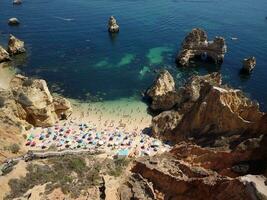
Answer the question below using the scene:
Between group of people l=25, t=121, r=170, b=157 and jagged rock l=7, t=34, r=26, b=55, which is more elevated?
jagged rock l=7, t=34, r=26, b=55

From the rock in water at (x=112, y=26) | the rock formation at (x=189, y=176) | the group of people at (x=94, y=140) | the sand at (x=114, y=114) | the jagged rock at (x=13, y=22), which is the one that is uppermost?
the rock formation at (x=189, y=176)

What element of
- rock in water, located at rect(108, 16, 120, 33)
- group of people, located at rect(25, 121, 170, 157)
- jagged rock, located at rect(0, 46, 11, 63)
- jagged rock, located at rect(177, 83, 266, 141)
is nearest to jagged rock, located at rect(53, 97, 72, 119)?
group of people, located at rect(25, 121, 170, 157)

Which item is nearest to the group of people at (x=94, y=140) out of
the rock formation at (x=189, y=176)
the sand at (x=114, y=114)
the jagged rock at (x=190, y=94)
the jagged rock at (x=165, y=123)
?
the jagged rock at (x=165, y=123)

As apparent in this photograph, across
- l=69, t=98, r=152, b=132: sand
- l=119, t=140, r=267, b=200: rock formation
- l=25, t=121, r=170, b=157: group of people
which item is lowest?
l=69, t=98, r=152, b=132: sand

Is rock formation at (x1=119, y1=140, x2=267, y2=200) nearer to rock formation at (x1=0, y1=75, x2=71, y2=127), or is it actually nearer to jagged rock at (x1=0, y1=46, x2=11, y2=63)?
rock formation at (x1=0, y1=75, x2=71, y2=127)

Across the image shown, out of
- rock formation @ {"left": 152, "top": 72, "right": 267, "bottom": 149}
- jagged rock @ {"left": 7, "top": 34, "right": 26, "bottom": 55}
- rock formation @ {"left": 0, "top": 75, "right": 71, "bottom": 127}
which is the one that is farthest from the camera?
jagged rock @ {"left": 7, "top": 34, "right": 26, "bottom": 55}

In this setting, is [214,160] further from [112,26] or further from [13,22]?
[13,22]

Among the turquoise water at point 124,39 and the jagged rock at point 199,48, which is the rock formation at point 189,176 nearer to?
the turquoise water at point 124,39

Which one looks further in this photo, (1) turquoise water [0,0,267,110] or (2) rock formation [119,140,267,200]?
(1) turquoise water [0,0,267,110]

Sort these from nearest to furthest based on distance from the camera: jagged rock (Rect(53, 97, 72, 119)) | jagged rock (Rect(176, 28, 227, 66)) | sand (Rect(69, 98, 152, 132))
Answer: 1. sand (Rect(69, 98, 152, 132))
2. jagged rock (Rect(53, 97, 72, 119))
3. jagged rock (Rect(176, 28, 227, 66))
